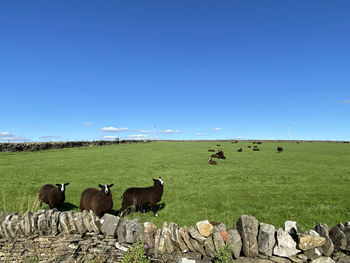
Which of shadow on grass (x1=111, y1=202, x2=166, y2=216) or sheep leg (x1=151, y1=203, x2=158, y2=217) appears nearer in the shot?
sheep leg (x1=151, y1=203, x2=158, y2=217)

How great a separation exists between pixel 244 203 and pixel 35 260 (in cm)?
936

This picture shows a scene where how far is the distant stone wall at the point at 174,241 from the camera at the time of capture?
588cm

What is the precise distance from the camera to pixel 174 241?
20.7ft

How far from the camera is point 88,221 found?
23.6ft

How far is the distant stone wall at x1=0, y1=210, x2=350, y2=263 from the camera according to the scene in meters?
5.88

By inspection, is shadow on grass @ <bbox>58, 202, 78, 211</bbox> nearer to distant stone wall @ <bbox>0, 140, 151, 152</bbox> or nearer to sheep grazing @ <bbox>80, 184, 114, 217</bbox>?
sheep grazing @ <bbox>80, 184, 114, 217</bbox>

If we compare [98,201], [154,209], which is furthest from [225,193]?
[98,201]

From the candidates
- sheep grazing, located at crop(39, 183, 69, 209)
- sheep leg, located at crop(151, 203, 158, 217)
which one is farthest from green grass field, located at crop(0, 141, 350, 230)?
sheep grazing, located at crop(39, 183, 69, 209)

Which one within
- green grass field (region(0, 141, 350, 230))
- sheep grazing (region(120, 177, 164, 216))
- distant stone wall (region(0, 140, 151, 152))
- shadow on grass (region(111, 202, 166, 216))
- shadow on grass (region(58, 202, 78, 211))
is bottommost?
shadow on grass (region(58, 202, 78, 211))

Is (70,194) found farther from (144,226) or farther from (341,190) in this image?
(341,190)

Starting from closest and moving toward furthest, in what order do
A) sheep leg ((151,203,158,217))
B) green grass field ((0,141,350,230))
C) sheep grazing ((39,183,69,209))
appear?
green grass field ((0,141,350,230)) < sheep leg ((151,203,158,217)) < sheep grazing ((39,183,69,209))

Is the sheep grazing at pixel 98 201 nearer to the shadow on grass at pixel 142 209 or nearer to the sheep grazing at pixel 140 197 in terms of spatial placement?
the sheep grazing at pixel 140 197

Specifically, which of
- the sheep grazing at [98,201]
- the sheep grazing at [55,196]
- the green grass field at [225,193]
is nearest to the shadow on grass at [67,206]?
the green grass field at [225,193]

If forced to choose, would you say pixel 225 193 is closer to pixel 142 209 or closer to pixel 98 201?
pixel 142 209
